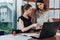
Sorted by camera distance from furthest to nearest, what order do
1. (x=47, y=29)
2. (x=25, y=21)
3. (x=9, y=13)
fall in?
(x=9, y=13)
(x=25, y=21)
(x=47, y=29)

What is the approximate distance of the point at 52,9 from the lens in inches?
145

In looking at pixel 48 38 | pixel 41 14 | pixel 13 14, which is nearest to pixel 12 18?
pixel 13 14

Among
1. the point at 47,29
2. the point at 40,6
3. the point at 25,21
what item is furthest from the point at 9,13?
the point at 47,29

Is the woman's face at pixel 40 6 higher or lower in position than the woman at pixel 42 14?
higher

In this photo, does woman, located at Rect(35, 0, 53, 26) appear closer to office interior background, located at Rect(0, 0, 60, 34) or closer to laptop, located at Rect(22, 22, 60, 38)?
office interior background, located at Rect(0, 0, 60, 34)

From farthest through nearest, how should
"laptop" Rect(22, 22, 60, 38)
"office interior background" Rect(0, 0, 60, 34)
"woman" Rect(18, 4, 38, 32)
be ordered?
"office interior background" Rect(0, 0, 60, 34) → "woman" Rect(18, 4, 38, 32) → "laptop" Rect(22, 22, 60, 38)

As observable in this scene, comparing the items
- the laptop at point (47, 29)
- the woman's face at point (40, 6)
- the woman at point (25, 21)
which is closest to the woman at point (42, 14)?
the woman's face at point (40, 6)

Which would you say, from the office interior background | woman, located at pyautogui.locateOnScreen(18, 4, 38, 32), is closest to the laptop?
woman, located at pyautogui.locateOnScreen(18, 4, 38, 32)

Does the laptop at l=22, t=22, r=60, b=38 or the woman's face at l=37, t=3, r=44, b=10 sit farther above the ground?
the woman's face at l=37, t=3, r=44, b=10

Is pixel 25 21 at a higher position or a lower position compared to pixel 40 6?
lower

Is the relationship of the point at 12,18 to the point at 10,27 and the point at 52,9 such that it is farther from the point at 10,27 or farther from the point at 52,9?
the point at 52,9

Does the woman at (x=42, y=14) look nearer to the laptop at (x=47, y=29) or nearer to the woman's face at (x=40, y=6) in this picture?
the woman's face at (x=40, y=6)

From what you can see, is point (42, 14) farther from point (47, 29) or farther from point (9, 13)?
point (47, 29)

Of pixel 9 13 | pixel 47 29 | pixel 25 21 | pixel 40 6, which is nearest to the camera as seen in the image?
pixel 47 29
